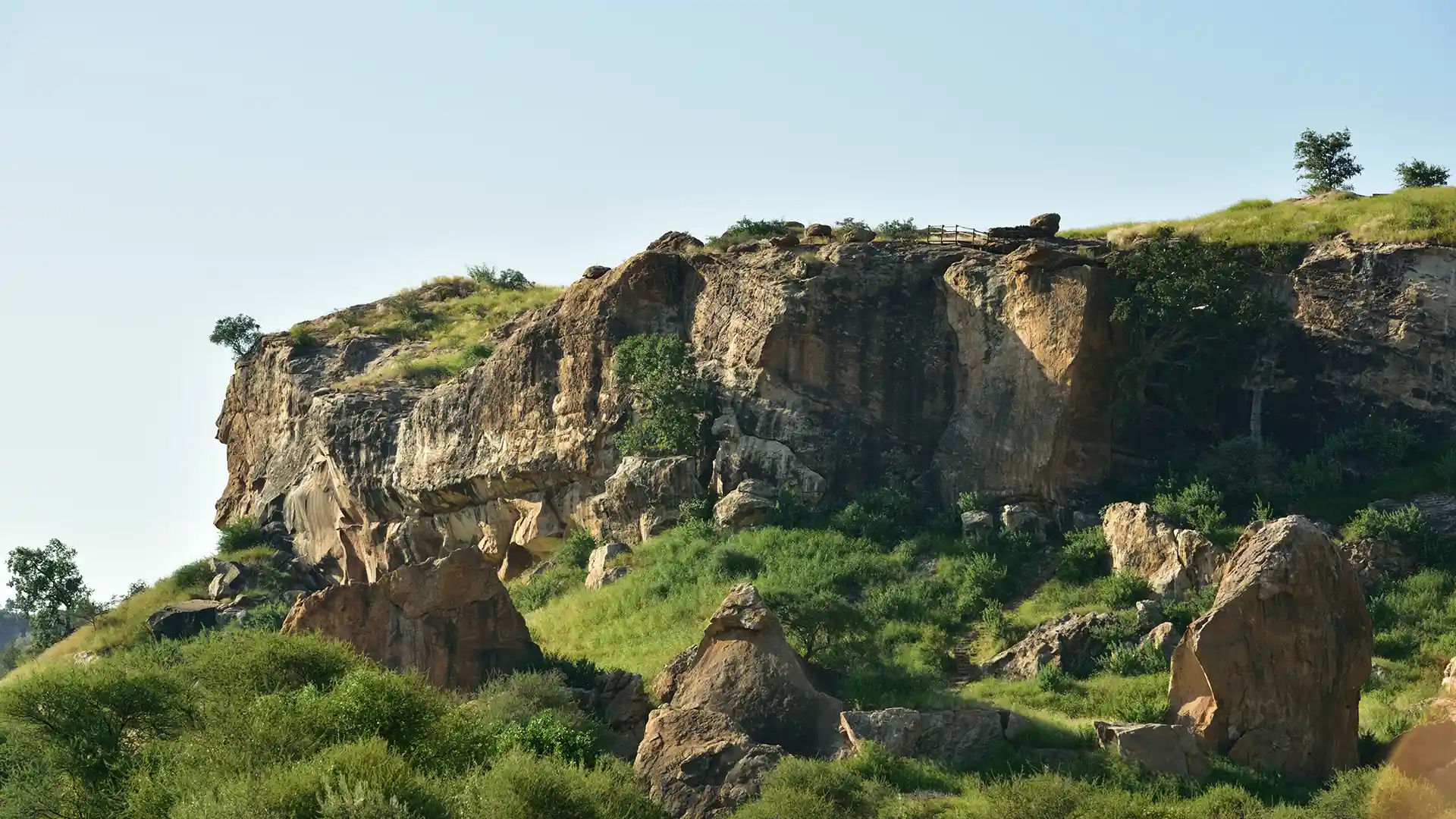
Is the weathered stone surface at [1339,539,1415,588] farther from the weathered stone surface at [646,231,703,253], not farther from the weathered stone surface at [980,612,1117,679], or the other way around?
the weathered stone surface at [646,231,703,253]

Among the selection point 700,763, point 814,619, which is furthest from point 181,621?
point 700,763

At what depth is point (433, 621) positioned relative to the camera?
37.1 m

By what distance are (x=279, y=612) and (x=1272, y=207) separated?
29501 mm

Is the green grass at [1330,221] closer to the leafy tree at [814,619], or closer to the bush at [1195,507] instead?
the bush at [1195,507]

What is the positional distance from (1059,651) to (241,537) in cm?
2993

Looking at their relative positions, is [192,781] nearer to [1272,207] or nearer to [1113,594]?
[1113,594]

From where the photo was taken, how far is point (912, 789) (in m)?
30.6

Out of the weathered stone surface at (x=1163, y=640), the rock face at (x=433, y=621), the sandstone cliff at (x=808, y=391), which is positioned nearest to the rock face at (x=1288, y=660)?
the weathered stone surface at (x=1163, y=640)

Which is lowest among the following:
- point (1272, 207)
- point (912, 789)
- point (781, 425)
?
point (912, 789)

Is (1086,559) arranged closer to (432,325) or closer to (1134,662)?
(1134,662)

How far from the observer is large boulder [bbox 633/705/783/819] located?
30.6 m

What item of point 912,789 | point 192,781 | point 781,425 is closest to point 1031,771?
point 912,789

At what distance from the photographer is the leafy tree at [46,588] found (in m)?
59.5

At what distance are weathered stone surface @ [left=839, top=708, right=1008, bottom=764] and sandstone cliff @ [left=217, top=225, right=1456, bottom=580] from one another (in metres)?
11.8
